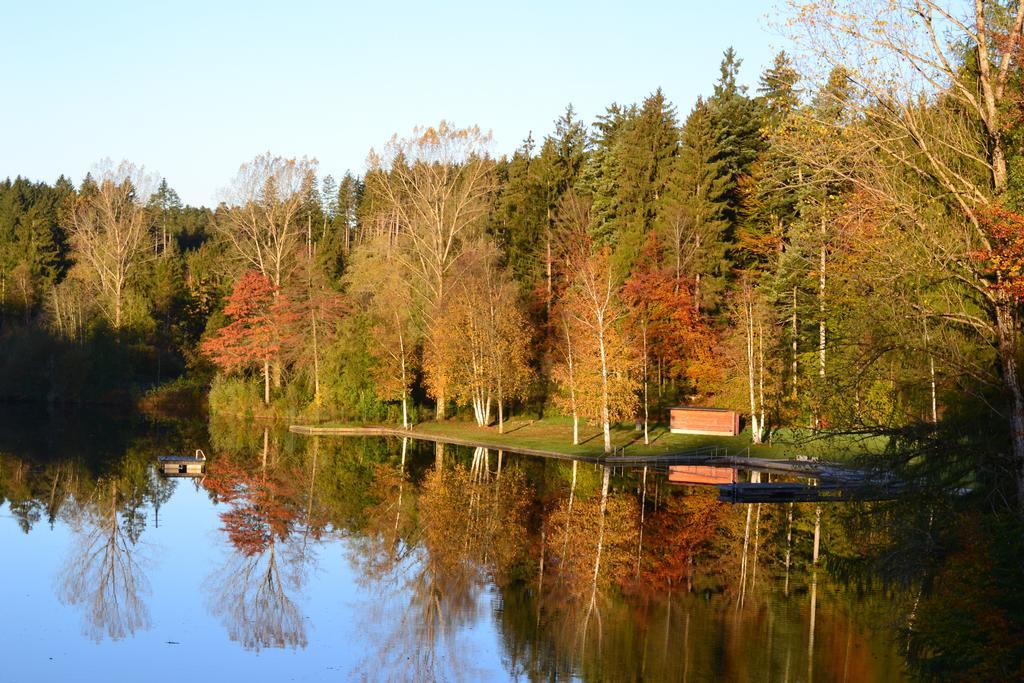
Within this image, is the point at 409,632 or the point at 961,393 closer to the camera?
the point at 961,393

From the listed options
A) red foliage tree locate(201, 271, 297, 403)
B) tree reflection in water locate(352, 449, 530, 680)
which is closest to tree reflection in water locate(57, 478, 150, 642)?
tree reflection in water locate(352, 449, 530, 680)

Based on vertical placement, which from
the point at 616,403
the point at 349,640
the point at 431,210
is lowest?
the point at 349,640

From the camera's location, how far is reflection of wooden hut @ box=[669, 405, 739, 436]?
54.3m

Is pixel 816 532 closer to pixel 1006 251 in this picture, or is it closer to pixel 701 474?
pixel 701 474

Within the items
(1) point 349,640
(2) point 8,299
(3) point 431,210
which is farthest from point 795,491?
(2) point 8,299

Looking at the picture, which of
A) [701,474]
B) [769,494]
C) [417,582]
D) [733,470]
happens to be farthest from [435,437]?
[417,582]

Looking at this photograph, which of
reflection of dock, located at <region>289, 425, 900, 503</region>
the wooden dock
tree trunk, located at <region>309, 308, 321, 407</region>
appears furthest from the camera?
tree trunk, located at <region>309, 308, 321, 407</region>

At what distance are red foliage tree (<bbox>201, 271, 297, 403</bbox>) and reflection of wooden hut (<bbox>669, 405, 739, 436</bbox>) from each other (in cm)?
3072

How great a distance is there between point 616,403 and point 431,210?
21.9 m

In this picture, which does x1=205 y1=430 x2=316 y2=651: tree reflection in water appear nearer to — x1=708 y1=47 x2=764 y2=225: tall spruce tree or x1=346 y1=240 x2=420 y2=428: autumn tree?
x1=346 y1=240 x2=420 y2=428: autumn tree

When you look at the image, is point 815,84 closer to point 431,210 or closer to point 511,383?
point 511,383

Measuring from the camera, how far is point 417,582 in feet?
91.9

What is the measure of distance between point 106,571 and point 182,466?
18.1m

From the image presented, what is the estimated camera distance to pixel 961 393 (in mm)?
21438
